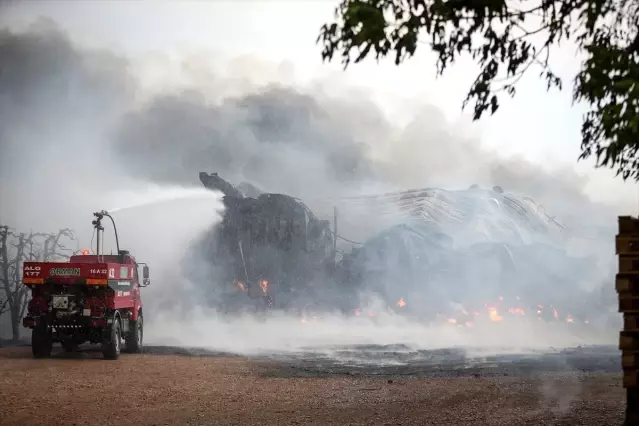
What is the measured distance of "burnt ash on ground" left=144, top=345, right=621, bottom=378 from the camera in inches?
772

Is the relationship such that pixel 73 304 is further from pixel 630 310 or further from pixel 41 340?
pixel 630 310

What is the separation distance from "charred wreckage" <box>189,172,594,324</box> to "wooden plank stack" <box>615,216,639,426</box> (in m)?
32.3

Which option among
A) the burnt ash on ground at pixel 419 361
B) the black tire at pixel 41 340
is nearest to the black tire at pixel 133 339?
the burnt ash on ground at pixel 419 361

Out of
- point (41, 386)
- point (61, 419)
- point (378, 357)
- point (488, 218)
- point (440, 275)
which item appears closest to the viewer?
point (61, 419)

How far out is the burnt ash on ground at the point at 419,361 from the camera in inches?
772

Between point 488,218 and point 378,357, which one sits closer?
point 378,357

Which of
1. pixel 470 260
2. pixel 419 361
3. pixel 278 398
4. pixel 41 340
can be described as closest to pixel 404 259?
pixel 470 260

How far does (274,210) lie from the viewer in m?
50.4

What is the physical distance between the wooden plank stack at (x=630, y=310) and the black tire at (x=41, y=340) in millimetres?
16560

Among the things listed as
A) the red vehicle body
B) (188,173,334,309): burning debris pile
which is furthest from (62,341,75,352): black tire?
(188,173,334,309): burning debris pile

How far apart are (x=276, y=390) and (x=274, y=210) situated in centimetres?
3506

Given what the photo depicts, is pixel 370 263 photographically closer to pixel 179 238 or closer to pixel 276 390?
pixel 179 238

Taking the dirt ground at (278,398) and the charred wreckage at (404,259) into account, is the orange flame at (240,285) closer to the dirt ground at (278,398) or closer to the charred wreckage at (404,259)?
the charred wreckage at (404,259)

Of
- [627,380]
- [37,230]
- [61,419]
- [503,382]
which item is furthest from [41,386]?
[37,230]
